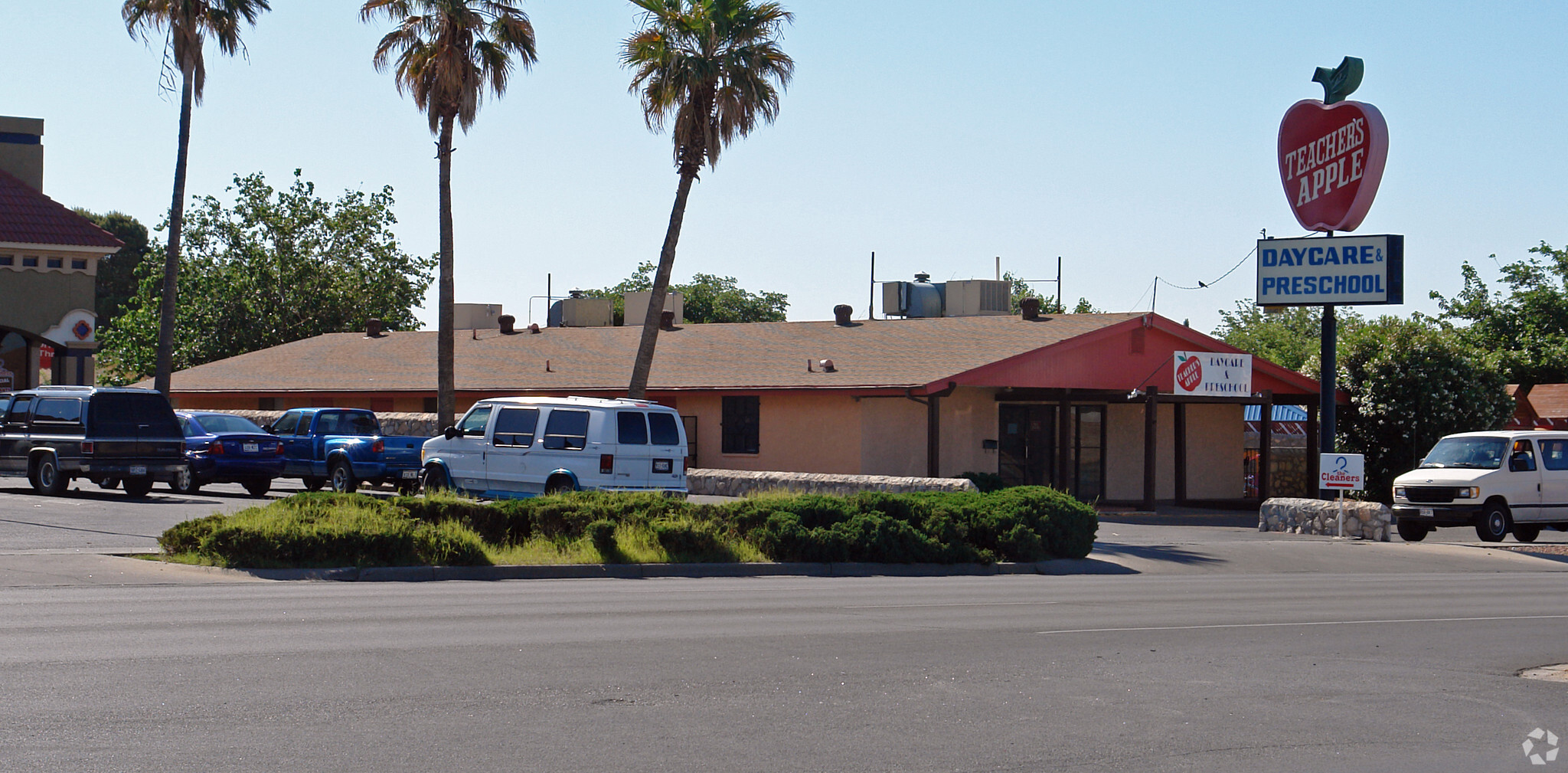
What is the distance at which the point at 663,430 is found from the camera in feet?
75.8

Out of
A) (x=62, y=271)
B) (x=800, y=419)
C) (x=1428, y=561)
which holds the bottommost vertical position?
(x=1428, y=561)

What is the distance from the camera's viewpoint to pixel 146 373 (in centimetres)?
5400

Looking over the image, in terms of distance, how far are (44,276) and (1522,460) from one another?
29.1 m

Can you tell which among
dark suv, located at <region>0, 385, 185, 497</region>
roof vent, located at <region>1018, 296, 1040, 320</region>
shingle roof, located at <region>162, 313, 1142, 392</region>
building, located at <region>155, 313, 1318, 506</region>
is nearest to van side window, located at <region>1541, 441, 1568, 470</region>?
building, located at <region>155, 313, 1318, 506</region>

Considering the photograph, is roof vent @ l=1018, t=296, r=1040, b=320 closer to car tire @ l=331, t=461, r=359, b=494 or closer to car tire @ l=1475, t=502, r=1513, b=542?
car tire @ l=1475, t=502, r=1513, b=542

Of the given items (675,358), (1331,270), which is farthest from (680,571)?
(675,358)

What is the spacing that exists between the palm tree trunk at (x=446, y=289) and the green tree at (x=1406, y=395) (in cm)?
2148

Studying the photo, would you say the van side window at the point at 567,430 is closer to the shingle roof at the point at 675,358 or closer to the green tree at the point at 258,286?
the shingle roof at the point at 675,358

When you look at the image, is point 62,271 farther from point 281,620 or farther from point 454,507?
point 281,620

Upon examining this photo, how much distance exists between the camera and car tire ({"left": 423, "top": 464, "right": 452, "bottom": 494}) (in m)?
24.2

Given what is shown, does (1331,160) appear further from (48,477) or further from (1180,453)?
(48,477)

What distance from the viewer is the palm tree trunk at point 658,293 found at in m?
30.4

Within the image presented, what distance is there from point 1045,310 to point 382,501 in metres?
64.6

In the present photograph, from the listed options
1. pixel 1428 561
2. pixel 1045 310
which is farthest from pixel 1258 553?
pixel 1045 310
